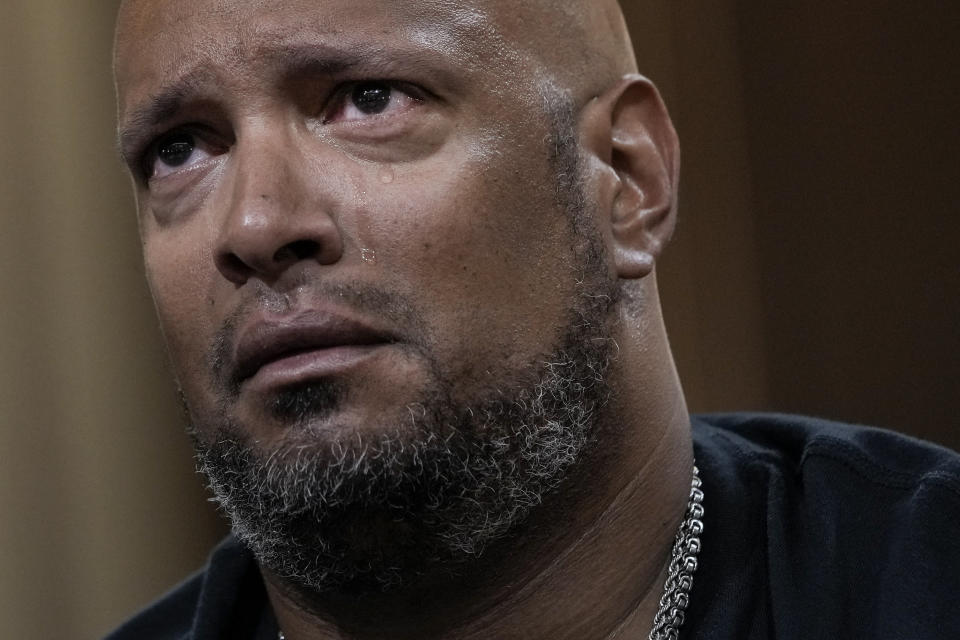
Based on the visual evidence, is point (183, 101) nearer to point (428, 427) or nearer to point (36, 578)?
point (428, 427)

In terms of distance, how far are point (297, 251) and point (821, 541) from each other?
0.68 metres

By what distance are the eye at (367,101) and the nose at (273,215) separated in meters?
0.07

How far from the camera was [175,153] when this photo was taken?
156 cm

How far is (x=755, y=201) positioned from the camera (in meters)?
2.47

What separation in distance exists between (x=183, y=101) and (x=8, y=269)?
50.6 inches

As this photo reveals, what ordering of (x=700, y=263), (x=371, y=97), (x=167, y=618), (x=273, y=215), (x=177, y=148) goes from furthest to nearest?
(x=700, y=263) < (x=167, y=618) < (x=177, y=148) < (x=371, y=97) < (x=273, y=215)

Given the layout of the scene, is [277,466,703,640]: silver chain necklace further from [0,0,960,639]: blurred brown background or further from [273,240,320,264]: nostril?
[0,0,960,639]: blurred brown background

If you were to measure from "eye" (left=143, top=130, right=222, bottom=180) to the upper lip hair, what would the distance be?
261 millimetres

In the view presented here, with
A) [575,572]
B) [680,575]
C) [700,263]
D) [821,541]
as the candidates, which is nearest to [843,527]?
[821,541]

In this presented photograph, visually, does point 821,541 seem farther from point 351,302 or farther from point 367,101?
point 367,101

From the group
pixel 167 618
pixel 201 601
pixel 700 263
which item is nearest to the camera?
pixel 201 601

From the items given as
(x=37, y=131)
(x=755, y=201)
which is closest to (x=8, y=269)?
(x=37, y=131)

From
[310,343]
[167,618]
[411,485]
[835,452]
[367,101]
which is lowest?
[167,618]

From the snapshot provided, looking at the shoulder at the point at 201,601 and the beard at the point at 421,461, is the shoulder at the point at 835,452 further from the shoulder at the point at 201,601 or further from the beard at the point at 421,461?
the shoulder at the point at 201,601
